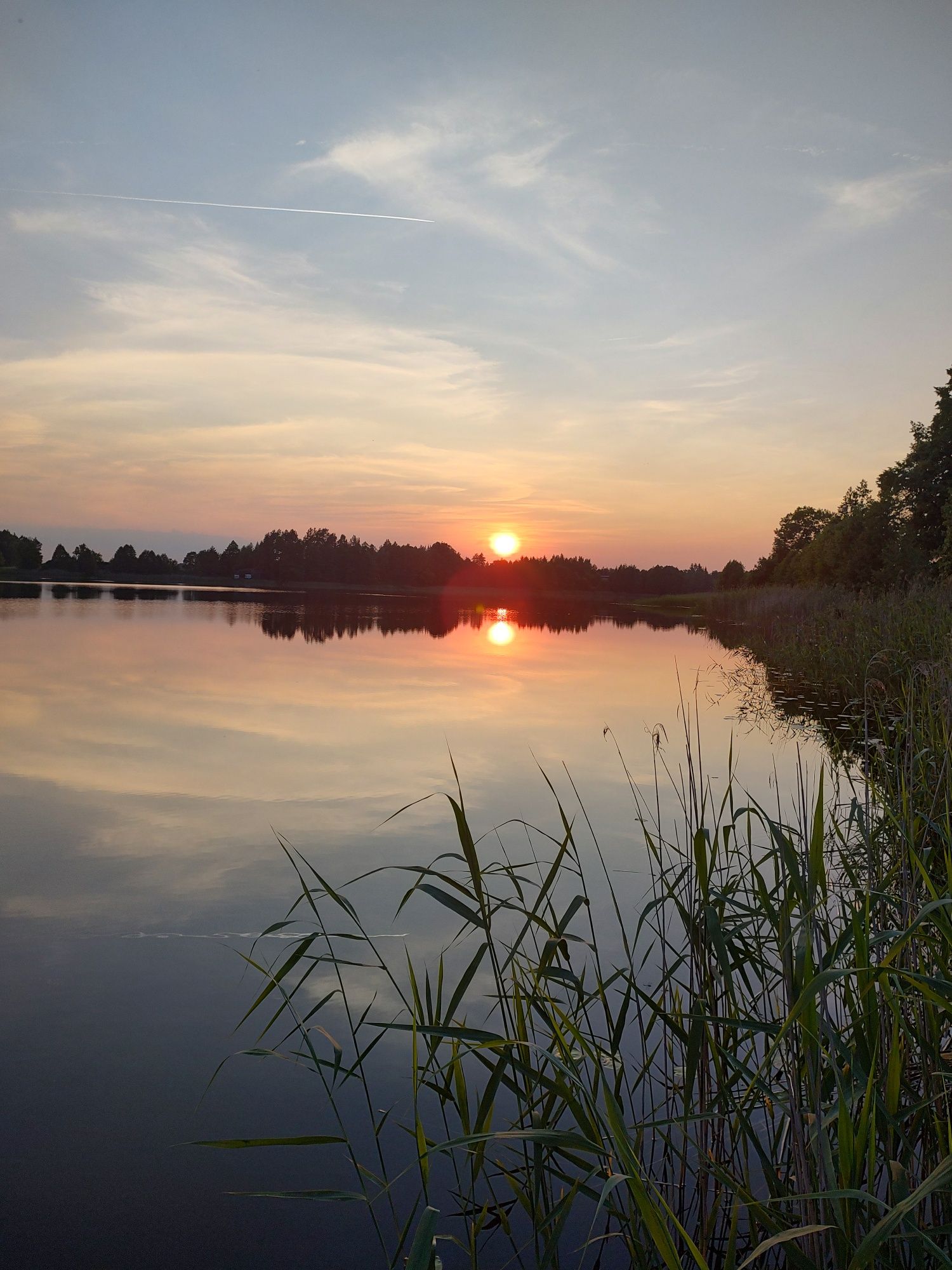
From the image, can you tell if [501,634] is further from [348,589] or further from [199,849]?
[348,589]

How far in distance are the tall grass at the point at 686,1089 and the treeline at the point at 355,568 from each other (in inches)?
2745

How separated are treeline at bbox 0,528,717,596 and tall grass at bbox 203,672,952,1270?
6972cm

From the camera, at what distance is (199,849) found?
5.11 metres

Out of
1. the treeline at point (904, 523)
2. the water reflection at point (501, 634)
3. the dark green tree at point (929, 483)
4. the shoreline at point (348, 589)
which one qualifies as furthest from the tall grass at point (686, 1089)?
the shoreline at point (348, 589)

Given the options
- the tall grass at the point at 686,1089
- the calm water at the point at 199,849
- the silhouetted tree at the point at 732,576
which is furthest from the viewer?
the silhouetted tree at the point at 732,576

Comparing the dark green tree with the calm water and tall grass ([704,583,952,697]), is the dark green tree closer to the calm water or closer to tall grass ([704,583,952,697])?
tall grass ([704,583,952,697])

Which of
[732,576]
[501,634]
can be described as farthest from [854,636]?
[732,576]

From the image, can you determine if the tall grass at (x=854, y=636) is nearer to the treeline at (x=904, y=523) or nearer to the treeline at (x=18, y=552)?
the treeline at (x=904, y=523)

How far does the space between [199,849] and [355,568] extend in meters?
Answer: 72.6

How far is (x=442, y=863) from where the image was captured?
498 cm

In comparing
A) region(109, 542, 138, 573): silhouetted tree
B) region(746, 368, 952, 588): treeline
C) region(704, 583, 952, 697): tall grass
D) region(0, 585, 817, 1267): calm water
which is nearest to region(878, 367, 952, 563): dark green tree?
region(746, 368, 952, 588): treeline

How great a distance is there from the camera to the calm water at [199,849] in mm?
2322

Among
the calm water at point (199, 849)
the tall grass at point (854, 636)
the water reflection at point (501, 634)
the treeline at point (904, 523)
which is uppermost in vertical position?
the treeline at point (904, 523)

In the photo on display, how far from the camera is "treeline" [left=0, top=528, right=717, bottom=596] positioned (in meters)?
69.8
